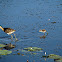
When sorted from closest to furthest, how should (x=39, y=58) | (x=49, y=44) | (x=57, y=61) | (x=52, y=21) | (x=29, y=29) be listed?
(x=57, y=61) → (x=39, y=58) → (x=49, y=44) → (x=29, y=29) → (x=52, y=21)

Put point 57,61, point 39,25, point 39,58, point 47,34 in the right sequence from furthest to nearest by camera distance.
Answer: point 39,25 < point 47,34 < point 39,58 < point 57,61

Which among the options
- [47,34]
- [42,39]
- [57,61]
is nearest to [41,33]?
[47,34]

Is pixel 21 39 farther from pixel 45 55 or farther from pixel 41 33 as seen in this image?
pixel 45 55

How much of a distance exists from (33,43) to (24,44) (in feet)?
2.03

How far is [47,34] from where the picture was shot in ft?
46.6

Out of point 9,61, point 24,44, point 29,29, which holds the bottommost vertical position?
point 9,61

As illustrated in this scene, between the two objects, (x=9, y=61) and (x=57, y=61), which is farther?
(x=9, y=61)

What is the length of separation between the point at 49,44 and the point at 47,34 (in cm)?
246

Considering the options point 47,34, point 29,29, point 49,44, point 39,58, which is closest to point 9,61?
point 39,58

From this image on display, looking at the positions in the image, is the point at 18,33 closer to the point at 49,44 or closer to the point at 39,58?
the point at 49,44

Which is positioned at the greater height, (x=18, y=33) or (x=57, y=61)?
(x=18, y=33)

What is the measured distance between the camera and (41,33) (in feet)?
47.8

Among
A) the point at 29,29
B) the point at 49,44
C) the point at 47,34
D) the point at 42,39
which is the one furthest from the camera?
the point at 29,29

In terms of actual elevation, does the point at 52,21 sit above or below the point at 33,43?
Answer: above
